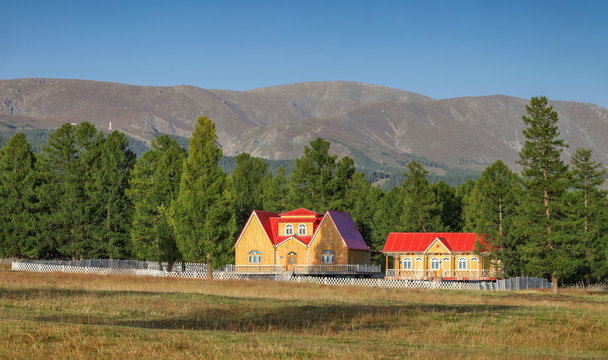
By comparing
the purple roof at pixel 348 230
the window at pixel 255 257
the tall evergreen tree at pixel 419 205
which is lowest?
the window at pixel 255 257

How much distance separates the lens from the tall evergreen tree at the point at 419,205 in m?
108

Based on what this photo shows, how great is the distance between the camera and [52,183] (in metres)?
97.0

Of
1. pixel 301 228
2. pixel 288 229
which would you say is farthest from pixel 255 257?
pixel 301 228

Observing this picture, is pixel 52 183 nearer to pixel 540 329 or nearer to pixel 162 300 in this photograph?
pixel 162 300

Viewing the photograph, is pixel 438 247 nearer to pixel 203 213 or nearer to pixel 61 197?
pixel 203 213

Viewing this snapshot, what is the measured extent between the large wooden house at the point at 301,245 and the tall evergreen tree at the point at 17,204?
25605mm

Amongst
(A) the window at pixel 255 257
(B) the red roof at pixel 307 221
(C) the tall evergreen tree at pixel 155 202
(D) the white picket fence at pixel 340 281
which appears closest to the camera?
(D) the white picket fence at pixel 340 281

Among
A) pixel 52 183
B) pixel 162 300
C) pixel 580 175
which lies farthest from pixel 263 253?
pixel 162 300

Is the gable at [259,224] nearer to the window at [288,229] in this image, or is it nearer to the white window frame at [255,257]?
the window at [288,229]

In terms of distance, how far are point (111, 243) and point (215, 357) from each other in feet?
237

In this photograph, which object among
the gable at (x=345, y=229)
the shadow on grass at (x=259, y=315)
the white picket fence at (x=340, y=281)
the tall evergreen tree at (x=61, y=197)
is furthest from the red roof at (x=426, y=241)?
the shadow on grass at (x=259, y=315)

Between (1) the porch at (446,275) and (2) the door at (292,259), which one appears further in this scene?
(2) the door at (292,259)

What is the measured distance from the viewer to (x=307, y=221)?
9706 centimetres

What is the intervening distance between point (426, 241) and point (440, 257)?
8.93 feet
